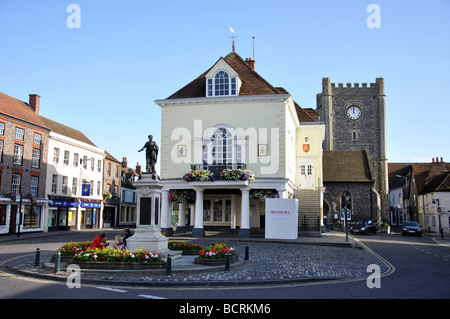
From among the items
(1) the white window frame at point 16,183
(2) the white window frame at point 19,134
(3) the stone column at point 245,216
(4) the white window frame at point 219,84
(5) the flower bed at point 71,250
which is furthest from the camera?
(2) the white window frame at point 19,134

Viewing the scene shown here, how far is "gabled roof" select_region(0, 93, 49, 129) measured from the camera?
3666 cm

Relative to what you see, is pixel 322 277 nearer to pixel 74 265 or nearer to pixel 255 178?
pixel 74 265

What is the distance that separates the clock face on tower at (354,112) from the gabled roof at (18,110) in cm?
4834

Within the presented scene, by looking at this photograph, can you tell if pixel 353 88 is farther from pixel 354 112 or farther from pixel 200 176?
pixel 200 176

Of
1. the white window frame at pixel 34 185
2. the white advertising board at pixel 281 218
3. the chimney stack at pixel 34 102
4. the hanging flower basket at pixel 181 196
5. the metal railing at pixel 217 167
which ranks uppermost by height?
the chimney stack at pixel 34 102

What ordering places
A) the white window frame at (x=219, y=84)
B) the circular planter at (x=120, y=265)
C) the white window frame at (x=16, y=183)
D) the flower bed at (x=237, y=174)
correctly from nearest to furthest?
the circular planter at (x=120, y=265)
the flower bed at (x=237, y=174)
the white window frame at (x=219, y=84)
the white window frame at (x=16, y=183)

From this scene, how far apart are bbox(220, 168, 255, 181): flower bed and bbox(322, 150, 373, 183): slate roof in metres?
26.3

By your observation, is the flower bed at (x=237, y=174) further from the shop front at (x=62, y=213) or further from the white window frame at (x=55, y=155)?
the white window frame at (x=55, y=155)

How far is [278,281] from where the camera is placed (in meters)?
12.0

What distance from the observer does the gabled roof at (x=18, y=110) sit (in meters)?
36.7

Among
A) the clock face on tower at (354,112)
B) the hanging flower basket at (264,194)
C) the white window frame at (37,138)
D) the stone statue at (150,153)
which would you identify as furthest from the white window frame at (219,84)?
the clock face on tower at (354,112)

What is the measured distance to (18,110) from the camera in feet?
127

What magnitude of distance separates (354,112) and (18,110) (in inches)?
2049

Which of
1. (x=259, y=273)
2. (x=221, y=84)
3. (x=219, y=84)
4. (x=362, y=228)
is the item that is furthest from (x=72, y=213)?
(x=259, y=273)
